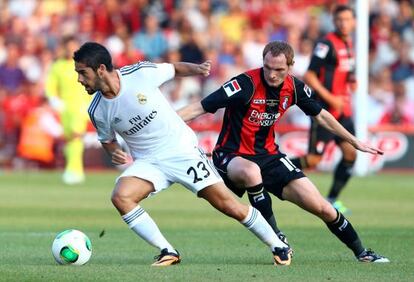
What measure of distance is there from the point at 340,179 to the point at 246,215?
19.5ft

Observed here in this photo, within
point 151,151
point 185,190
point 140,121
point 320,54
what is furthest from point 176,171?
point 185,190

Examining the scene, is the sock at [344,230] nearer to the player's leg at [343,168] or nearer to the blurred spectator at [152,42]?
the player's leg at [343,168]

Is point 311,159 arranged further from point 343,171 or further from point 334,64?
point 334,64

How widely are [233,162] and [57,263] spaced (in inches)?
70.7

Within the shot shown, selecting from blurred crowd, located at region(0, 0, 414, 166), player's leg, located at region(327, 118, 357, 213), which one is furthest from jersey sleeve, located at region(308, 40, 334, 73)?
blurred crowd, located at region(0, 0, 414, 166)

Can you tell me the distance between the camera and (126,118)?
9445 millimetres

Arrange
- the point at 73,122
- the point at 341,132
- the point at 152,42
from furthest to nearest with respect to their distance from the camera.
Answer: the point at 152,42, the point at 73,122, the point at 341,132

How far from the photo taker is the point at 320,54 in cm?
1526

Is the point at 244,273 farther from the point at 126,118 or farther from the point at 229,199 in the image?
the point at 126,118

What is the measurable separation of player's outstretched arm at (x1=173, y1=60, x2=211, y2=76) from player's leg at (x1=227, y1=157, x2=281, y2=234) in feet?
3.11

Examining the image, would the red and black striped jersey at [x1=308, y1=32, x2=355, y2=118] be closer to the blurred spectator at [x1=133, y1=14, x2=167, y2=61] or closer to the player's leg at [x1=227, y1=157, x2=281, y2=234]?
the player's leg at [x1=227, y1=157, x2=281, y2=234]

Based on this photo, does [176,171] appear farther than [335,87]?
No

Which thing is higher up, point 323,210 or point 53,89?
point 323,210

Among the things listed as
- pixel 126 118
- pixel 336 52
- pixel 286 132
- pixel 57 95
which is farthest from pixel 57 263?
pixel 286 132
